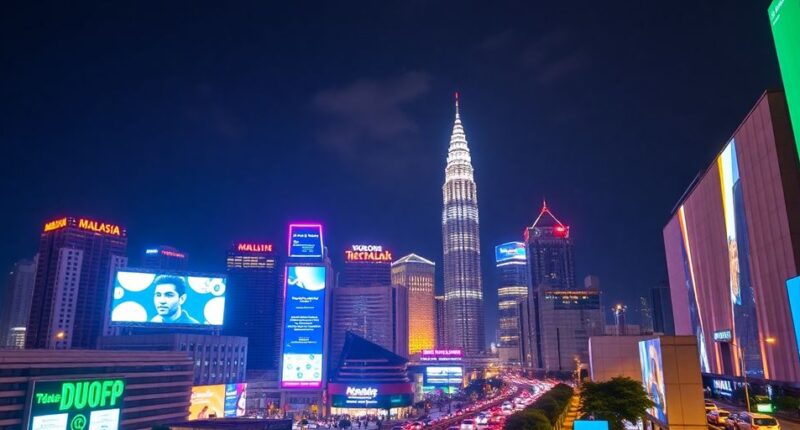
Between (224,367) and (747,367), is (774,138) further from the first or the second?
(224,367)

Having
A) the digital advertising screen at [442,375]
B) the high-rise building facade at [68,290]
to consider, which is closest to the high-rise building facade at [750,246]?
the digital advertising screen at [442,375]

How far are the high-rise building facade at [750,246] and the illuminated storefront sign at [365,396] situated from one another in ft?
223

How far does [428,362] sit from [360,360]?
60.2 m

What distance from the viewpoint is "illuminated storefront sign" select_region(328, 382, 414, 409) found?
124m

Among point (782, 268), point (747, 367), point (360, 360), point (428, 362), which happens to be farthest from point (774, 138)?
point (428, 362)

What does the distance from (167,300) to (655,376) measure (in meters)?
88.2

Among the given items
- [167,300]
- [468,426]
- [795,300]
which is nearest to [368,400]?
[167,300]

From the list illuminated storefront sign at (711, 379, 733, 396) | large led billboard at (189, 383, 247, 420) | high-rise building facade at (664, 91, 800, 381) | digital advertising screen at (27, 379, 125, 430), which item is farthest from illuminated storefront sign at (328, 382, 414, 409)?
illuminated storefront sign at (711, 379, 733, 396)

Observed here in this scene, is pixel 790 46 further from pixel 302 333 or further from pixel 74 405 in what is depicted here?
pixel 302 333

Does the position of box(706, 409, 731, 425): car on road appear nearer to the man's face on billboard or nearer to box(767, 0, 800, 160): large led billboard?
box(767, 0, 800, 160): large led billboard

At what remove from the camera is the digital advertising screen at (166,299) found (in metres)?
96.2

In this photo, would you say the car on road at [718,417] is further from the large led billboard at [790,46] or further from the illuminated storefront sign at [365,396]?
the illuminated storefront sign at [365,396]

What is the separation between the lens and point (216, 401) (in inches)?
4331

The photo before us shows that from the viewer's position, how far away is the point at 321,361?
14300 centimetres
